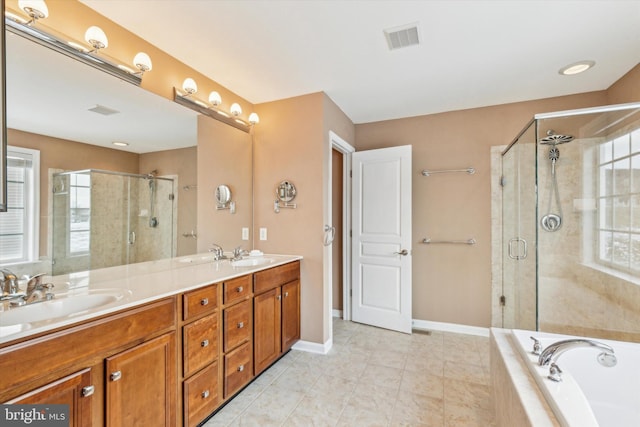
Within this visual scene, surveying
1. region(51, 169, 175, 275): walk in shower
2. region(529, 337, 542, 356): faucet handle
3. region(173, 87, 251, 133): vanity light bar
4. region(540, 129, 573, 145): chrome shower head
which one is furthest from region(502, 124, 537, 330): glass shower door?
region(51, 169, 175, 275): walk in shower

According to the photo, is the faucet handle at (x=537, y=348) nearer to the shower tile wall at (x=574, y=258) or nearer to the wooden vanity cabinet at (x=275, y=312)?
the shower tile wall at (x=574, y=258)

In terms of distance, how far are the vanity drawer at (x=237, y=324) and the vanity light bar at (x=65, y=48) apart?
158 centimetres

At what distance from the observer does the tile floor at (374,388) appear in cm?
177

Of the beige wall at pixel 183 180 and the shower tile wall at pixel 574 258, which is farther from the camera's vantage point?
the shower tile wall at pixel 574 258

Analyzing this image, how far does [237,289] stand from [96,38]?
5.40ft

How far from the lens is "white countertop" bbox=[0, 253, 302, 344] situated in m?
1.04

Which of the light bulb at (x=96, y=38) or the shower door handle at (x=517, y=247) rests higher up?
the light bulb at (x=96, y=38)

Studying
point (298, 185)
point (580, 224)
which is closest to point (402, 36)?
point (298, 185)

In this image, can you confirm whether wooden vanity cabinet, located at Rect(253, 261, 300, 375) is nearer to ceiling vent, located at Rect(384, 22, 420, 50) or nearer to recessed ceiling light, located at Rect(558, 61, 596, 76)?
ceiling vent, located at Rect(384, 22, 420, 50)

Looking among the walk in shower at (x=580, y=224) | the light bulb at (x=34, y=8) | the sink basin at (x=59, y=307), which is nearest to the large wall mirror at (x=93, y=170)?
the light bulb at (x=34, y=8)

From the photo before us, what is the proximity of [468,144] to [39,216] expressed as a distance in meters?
3.55

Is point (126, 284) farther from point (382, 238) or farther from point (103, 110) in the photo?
point (382, 238)

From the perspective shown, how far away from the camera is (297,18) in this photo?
5.61ft

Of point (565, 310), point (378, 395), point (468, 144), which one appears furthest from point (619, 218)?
point (378, 395)
